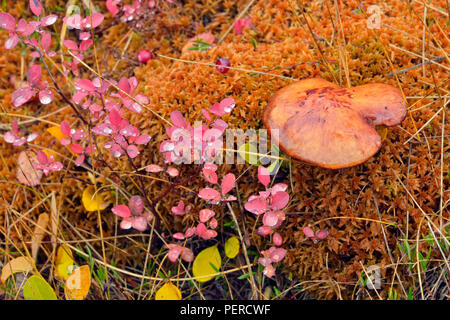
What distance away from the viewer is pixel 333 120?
67.4 inches

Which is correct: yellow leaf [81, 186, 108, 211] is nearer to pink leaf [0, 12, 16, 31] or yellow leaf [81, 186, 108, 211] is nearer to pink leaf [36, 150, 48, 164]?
pink leaf [36, 150, 48, 164]

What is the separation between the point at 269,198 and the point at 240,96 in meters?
0.67

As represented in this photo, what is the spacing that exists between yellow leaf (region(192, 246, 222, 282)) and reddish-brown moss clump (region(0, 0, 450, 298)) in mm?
238

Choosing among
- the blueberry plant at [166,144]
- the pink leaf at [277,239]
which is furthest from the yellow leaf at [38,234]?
the pink leaf at [277,239]

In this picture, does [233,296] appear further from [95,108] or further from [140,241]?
[95,108]

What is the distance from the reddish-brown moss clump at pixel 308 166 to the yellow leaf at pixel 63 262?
13 cm

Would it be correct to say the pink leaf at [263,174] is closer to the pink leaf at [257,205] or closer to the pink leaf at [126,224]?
the pink leaf at [257,205]

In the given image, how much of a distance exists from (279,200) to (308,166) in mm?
319

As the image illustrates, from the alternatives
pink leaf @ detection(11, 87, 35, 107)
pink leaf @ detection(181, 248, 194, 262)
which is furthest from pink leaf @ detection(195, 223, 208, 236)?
pink leaf @ detection(11, 87, 35, 107)

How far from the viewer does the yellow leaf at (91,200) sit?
2.22 metres

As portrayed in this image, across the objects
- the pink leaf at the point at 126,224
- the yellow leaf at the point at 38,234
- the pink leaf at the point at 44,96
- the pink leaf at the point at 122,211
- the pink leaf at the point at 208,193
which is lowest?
the yellow leaf at the point at 38,234

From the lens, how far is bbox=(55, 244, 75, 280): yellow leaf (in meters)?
2.12

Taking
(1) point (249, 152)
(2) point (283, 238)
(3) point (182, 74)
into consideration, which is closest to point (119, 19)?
(3) point (182, 74)

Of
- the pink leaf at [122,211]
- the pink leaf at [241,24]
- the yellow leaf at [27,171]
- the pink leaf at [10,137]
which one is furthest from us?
the pink leaf at [241,24]
